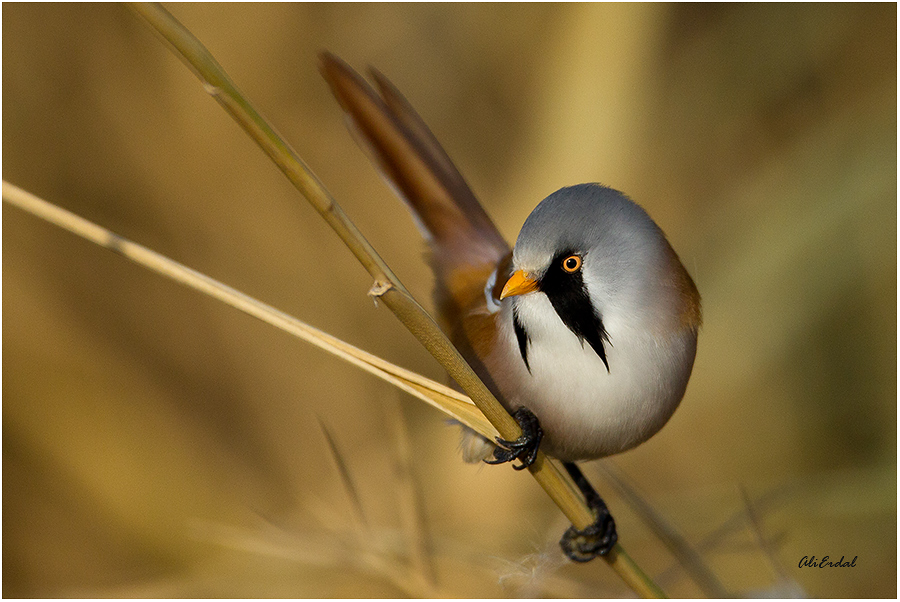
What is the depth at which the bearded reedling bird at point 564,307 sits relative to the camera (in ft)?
4.09

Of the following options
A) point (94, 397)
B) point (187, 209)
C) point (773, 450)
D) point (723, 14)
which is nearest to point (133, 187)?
point (187, 209)

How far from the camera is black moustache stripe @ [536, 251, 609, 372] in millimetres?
1252

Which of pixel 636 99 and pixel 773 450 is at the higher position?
pixel 636 99

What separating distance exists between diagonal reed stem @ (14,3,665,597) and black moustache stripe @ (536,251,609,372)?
0.21 meters

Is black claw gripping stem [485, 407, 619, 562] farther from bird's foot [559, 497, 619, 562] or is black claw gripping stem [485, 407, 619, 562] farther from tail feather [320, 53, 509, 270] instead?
tail feather [320, 53, 509, 270]

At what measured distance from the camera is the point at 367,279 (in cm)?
292

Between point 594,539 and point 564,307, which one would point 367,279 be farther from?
point 564,307

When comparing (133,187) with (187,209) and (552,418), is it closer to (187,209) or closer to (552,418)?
(187,209)

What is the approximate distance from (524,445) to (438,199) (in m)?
0.67

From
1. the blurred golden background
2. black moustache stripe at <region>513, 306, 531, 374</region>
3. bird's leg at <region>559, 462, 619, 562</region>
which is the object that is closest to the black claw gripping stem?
bird's leg at <region>559, 462, 619, 562</region>

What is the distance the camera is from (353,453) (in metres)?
2.86

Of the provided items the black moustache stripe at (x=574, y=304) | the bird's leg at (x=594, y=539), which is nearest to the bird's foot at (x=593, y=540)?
the bird's leg at (x=594, y=539)

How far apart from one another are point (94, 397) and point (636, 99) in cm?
227

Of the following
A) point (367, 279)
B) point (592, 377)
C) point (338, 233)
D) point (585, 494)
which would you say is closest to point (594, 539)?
point (585, 494)
